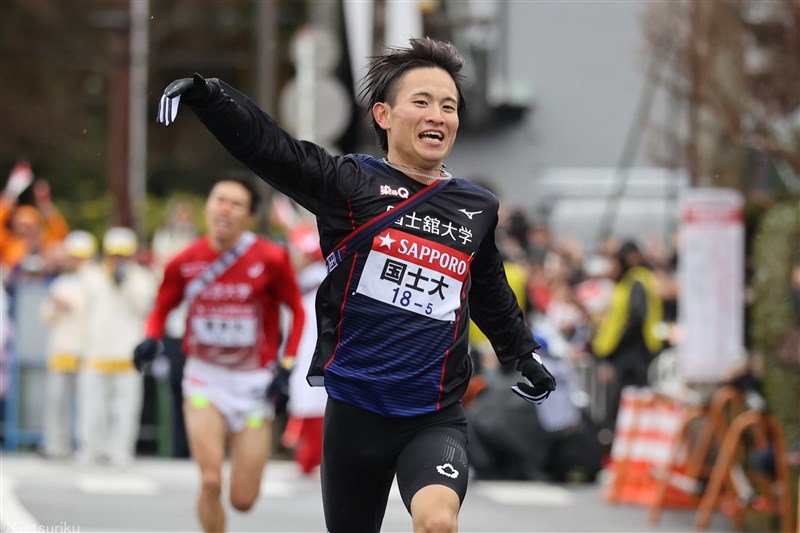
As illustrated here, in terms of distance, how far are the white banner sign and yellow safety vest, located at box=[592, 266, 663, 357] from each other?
3.63 metres

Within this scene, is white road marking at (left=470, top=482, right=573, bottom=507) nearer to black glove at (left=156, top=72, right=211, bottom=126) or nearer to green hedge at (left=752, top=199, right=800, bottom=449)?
green hedge at (left=752, top=199, right=800, bottom=449)

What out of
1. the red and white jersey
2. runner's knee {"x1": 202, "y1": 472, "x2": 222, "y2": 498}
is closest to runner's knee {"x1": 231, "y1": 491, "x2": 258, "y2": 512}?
runner's knee {"x1": 202, "y1": 472, "x2": 222, "y2": 498}

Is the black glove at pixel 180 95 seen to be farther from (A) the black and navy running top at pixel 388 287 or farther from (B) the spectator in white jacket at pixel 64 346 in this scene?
(B) the spectator in white jacket at pixel 64 346

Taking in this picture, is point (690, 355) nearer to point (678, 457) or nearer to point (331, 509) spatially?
point (678, 457)

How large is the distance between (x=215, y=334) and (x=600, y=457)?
7819 millimetres

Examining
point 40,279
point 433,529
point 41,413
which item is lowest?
point 41,413

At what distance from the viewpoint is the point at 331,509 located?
6.82m

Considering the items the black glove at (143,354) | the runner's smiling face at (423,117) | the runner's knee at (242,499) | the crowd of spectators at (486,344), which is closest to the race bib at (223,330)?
the black glove at (143,354)

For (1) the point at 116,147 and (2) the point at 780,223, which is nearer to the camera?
(2) the point at 780,223

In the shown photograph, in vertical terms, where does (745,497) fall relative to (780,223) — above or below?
below

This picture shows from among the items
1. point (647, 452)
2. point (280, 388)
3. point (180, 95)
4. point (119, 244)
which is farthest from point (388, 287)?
point (119, 244)

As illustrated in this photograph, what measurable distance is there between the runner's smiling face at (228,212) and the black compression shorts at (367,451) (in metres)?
3.68

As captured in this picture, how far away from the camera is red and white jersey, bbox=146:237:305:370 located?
1034 centimetres

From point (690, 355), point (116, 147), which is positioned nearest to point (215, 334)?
point (690, 355)
